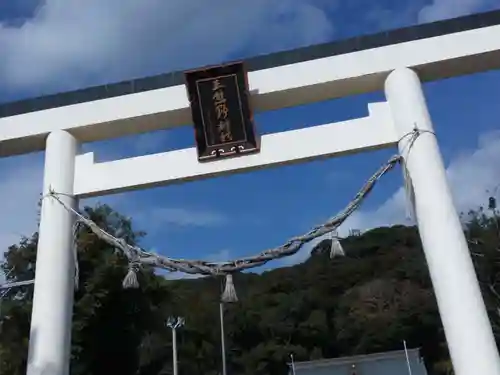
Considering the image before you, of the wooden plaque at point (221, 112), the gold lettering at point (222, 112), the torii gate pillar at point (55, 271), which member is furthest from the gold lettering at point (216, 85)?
the torii gate pillar at point (55, 271)

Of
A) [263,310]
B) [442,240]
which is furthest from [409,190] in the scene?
[263,310]

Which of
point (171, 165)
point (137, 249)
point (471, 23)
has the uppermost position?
point (471, 23)

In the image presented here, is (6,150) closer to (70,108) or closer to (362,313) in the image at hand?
(70,108)

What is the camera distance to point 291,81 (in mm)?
4738

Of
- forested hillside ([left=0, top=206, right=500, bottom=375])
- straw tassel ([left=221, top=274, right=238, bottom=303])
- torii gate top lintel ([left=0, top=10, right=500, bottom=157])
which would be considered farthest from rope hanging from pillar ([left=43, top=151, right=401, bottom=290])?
forested hillside ([left=0, top=206, right=500, bottom=375])

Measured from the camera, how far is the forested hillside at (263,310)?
13562 millimetres

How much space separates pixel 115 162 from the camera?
4.81 m

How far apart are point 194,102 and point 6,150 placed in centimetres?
178

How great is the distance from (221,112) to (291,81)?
0.62 m

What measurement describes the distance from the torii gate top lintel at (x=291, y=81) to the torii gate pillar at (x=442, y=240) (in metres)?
0.23

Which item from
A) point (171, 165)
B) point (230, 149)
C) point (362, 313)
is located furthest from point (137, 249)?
point (362, 313)

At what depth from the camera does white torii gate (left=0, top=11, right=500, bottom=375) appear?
4.31 meters

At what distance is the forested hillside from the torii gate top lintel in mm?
8543

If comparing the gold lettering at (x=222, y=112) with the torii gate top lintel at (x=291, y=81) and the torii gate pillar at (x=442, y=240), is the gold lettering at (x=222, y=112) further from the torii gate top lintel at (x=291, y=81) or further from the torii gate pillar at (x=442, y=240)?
the torii gate pillar at (x=442, y=240)
